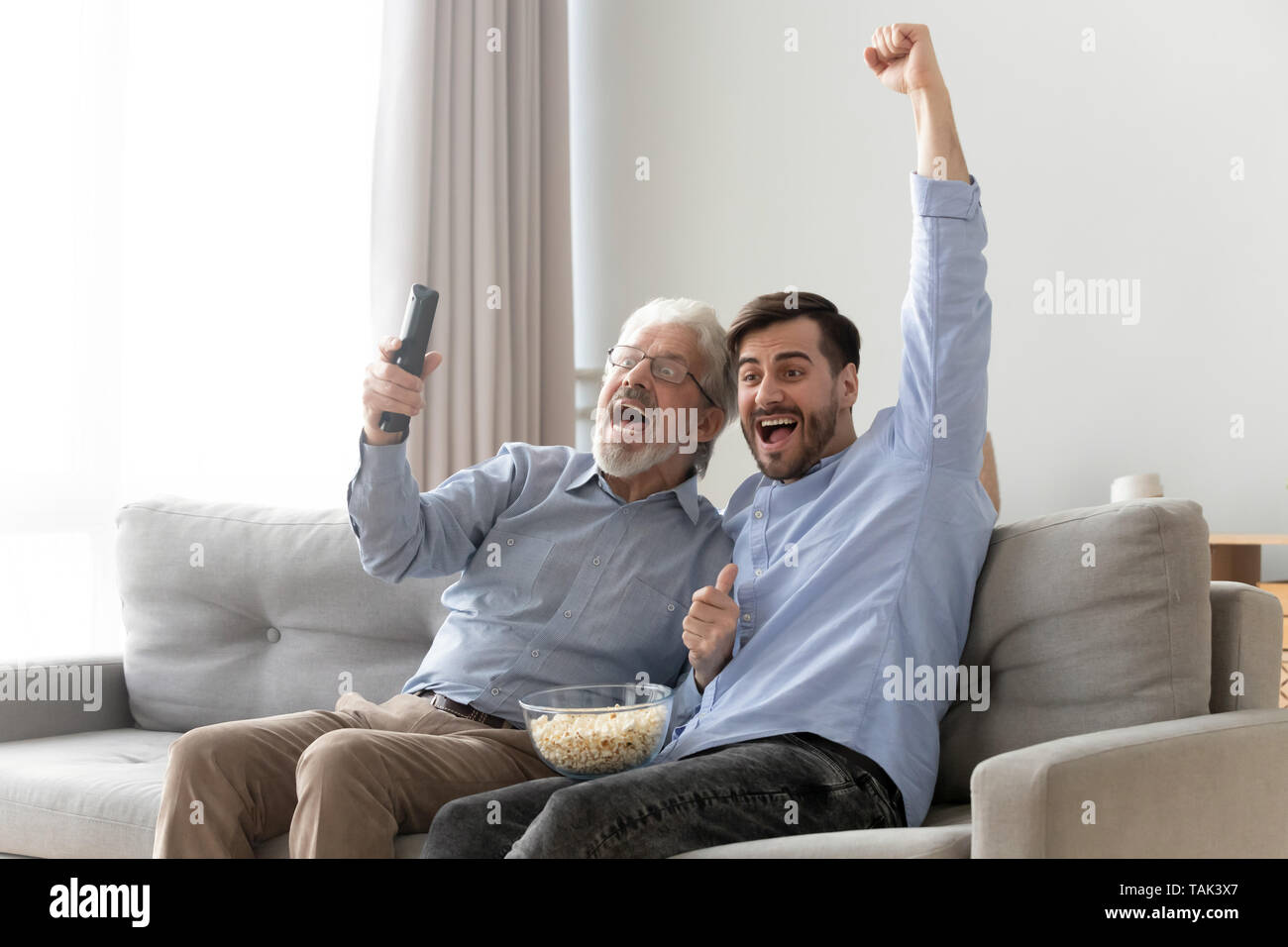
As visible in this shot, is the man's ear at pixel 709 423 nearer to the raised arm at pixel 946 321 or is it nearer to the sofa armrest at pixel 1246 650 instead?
the raised arm at pixel 946 321

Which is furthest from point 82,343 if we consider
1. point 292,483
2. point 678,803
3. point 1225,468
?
point 1225,468

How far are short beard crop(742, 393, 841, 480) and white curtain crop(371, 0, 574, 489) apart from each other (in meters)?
1.80

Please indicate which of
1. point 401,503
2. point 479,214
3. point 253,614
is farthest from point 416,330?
point 479,214

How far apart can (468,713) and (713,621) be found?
41cm

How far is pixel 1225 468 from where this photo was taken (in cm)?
318

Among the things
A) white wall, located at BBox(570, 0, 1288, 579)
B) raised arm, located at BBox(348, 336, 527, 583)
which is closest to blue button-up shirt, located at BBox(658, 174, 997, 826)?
raised arm, located at BBox(348, 336, 527, 583)

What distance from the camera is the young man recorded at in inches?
54.5

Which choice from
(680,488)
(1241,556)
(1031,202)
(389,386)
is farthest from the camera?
(1031,202)

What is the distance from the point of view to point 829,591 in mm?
1575

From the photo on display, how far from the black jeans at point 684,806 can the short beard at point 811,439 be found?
0.40 m

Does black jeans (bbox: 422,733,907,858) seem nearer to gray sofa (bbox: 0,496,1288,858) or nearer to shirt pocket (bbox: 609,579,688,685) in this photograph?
gray sofa (bbox: 0,496,1288,858)

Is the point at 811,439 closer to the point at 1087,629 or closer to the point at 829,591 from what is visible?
the point at 829,591
